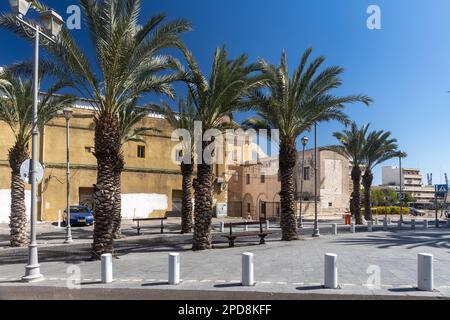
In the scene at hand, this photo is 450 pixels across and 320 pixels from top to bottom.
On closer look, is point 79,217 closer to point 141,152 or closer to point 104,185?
point 141,152

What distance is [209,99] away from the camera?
15.0m

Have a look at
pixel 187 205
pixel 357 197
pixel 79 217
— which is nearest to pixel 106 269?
pixel 187 205

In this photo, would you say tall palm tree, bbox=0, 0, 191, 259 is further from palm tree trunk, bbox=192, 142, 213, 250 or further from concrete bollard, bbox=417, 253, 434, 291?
concrete bollard, bbox=417, 253, 434, 291

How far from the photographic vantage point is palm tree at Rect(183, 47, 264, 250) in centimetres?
1488

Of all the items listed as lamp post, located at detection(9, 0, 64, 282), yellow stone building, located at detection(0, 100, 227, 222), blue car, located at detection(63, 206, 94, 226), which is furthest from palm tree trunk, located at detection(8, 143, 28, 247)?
blue car, located at detection(63, 206, 94, 226)

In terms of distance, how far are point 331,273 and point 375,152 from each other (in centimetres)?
2374

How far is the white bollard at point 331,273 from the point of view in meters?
8.23

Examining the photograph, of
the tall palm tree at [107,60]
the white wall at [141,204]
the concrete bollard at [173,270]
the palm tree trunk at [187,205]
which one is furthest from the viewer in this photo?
the white wall at [141,204]

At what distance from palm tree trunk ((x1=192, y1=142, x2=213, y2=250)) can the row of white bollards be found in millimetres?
6079

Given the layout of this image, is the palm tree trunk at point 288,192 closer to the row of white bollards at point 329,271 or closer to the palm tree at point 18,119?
the row of white bollards at point 329,271

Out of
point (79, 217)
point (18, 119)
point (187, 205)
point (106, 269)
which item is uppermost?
point (18, 119)

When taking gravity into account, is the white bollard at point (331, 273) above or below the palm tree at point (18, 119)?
below

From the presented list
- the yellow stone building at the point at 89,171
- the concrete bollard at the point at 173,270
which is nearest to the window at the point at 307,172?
the yellow stone building at the point at 89,171

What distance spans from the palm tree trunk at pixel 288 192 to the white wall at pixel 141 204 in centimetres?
2081
